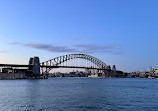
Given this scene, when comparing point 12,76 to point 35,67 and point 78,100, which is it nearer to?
point 35,67

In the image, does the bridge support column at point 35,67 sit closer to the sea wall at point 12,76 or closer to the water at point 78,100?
the sea wall at point 12,76

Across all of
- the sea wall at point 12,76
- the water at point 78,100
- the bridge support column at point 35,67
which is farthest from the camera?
the bridge support column at point 35,67

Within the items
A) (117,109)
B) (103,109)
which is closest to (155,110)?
(117,109)

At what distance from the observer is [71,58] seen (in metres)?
183

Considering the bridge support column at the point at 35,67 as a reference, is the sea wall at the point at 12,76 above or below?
below

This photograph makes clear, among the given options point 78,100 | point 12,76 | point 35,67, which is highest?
point 35,67

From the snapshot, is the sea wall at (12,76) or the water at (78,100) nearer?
the water at (78,100)

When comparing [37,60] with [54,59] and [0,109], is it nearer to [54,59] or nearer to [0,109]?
[54,59]

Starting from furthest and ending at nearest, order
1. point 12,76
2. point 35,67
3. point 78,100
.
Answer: point 35,67 → point 12,76 → point 78,100

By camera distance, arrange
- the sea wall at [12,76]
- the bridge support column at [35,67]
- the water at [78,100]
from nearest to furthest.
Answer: the water at [78,100]
the sea wall at [12,76]
the bridge support column at [35,67]

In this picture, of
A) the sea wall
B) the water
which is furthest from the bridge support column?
the water

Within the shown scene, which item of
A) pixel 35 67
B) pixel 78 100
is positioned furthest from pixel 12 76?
pixel 78 100

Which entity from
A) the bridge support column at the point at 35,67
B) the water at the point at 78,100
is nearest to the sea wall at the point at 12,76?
the bridge support column at the point at 35,67

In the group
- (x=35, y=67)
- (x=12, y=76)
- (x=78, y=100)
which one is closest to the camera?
(x=78, y=100)
